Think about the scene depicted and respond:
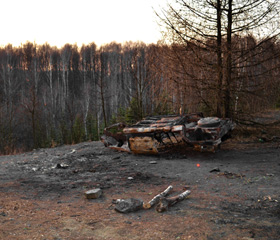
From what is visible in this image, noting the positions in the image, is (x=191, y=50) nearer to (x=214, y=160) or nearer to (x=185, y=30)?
(x=185, y=30)

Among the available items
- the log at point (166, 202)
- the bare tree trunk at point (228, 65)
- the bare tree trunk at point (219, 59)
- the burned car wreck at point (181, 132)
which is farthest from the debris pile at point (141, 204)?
the bare tree trunk at point (228, 65)

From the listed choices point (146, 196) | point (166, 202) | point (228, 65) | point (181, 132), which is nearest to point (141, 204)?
point (166, 202)

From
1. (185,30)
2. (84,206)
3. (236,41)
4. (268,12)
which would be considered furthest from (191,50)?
(84,206)

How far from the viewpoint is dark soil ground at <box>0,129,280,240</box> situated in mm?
3500

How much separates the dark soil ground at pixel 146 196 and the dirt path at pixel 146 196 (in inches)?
0.5

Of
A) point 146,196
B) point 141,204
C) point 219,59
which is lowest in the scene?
point 146,196

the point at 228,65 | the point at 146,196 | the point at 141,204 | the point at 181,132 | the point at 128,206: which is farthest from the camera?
the point at 228,65

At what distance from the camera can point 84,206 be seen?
466 cm

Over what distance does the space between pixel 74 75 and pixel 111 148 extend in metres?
35.6

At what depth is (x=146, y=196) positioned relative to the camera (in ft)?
16.8

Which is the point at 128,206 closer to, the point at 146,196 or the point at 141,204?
the point at 141,204

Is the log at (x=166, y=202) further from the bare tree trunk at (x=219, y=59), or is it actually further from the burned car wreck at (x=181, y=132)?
the bare tree trunk at (x=219, y=59)

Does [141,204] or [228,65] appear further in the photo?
[228,65]

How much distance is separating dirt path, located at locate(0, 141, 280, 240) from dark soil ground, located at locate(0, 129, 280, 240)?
13 mm
